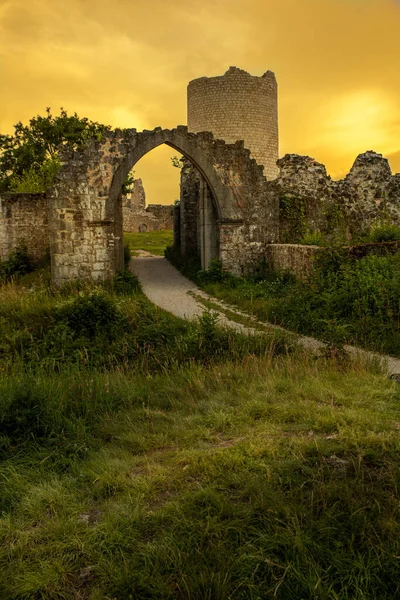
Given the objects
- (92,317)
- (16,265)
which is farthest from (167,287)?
(16,265)

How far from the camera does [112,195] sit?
12.4m

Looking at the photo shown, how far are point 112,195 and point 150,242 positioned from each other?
14.6 meters

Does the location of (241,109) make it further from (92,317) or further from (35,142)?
(92,317)

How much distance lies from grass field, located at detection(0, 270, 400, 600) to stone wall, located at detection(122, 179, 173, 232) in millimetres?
29657

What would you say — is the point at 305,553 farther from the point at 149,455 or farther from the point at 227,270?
the point at 227,270

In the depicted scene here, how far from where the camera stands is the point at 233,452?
3.69 metres

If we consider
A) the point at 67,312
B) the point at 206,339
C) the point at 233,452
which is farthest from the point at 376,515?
the point at 67,312

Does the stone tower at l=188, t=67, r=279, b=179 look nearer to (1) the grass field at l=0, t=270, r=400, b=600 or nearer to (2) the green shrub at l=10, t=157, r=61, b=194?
(2) the green shrub at l=10, t=157, r=61, b=194

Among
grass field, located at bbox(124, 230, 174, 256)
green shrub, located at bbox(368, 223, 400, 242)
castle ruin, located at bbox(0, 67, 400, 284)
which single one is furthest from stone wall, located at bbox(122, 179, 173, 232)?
Result: green shrub, located at bbox(368, 223, 400, 242)

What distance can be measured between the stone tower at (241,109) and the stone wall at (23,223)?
1172 centimetres

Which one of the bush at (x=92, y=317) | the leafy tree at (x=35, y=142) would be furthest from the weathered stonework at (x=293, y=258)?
the leafy tree at (x=35, y=142)

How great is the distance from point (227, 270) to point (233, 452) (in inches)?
392

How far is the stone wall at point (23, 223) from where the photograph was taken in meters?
16.0

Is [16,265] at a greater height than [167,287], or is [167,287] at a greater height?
[16,265]
